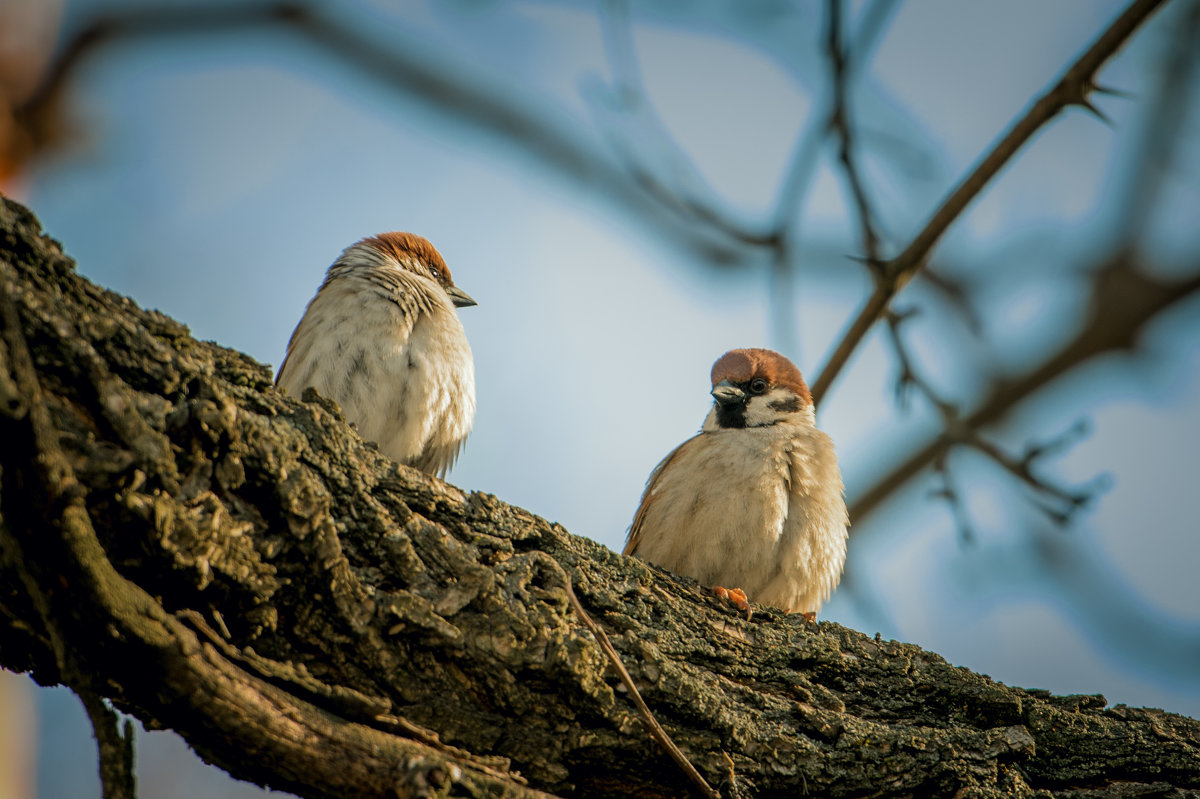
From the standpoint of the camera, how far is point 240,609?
1.79m

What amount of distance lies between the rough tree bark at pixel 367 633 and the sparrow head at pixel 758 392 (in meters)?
1.76

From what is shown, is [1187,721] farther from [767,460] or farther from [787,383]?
[787,383]

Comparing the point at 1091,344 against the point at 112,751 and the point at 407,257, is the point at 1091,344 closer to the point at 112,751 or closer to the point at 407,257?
the point at 407,257

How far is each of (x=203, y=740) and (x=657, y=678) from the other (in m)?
0.94

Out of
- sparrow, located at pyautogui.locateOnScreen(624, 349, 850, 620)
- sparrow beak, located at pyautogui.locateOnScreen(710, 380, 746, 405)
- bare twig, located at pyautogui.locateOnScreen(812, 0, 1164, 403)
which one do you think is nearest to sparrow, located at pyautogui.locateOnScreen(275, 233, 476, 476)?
sparrow, located at pyautogui.locateOnScreen(624, 349, 850, 620)

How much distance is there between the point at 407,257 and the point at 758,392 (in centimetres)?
179

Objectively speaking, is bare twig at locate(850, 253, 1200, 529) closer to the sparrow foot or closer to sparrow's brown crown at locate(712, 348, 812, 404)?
sparrow's brown crown at locate(712, 348, 812, 404)

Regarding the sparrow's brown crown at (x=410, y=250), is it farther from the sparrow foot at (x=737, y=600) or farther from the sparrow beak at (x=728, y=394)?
the sparrow foot at (x=737, y=600)

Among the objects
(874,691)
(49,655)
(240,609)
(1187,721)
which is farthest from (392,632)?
(1187,721)

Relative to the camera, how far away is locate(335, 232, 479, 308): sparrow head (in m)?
4.63

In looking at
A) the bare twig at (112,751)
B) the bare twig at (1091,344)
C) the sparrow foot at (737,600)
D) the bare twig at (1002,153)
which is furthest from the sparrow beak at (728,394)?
the bare twig at (112,751)

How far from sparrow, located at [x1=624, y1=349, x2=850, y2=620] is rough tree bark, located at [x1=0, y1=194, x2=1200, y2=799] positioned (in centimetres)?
92

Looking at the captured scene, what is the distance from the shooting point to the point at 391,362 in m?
3.96

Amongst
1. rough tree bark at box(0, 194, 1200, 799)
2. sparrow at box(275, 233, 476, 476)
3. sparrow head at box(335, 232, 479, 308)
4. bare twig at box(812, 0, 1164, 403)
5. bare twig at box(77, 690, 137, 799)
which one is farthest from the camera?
sparrow head at box(335, 232, 479, 308)
